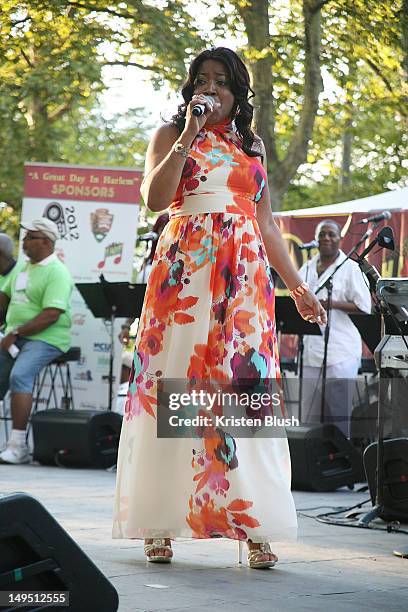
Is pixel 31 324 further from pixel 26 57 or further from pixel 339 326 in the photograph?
pixel 26 57

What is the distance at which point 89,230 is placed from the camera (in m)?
11.1

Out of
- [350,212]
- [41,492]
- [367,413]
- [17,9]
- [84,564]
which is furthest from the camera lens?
[17,9]

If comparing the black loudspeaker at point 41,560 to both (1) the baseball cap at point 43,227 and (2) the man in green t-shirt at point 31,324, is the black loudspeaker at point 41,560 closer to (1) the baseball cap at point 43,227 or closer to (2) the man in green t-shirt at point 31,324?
(2) the man in green t-shirt at point 31,324

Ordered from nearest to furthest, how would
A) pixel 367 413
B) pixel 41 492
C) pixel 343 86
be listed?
1. pixel 41 492
2. pixel 367 413
3. pixel 343 86

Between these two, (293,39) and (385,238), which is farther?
(293,39)

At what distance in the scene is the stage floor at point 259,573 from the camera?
3705 mm

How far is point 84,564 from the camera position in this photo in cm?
299

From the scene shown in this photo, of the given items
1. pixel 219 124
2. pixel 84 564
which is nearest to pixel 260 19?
pixel 219 124

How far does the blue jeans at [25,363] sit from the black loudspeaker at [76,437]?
1.36ft

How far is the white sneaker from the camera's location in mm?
9492

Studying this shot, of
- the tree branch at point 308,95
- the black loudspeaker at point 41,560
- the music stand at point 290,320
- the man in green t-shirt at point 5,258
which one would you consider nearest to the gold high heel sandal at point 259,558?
the black loudspeaker at point 41,560

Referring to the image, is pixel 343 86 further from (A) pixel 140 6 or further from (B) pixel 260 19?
(A) pixel 140 6

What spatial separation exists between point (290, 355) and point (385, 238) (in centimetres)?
646

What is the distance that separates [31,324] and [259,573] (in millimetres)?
5774
